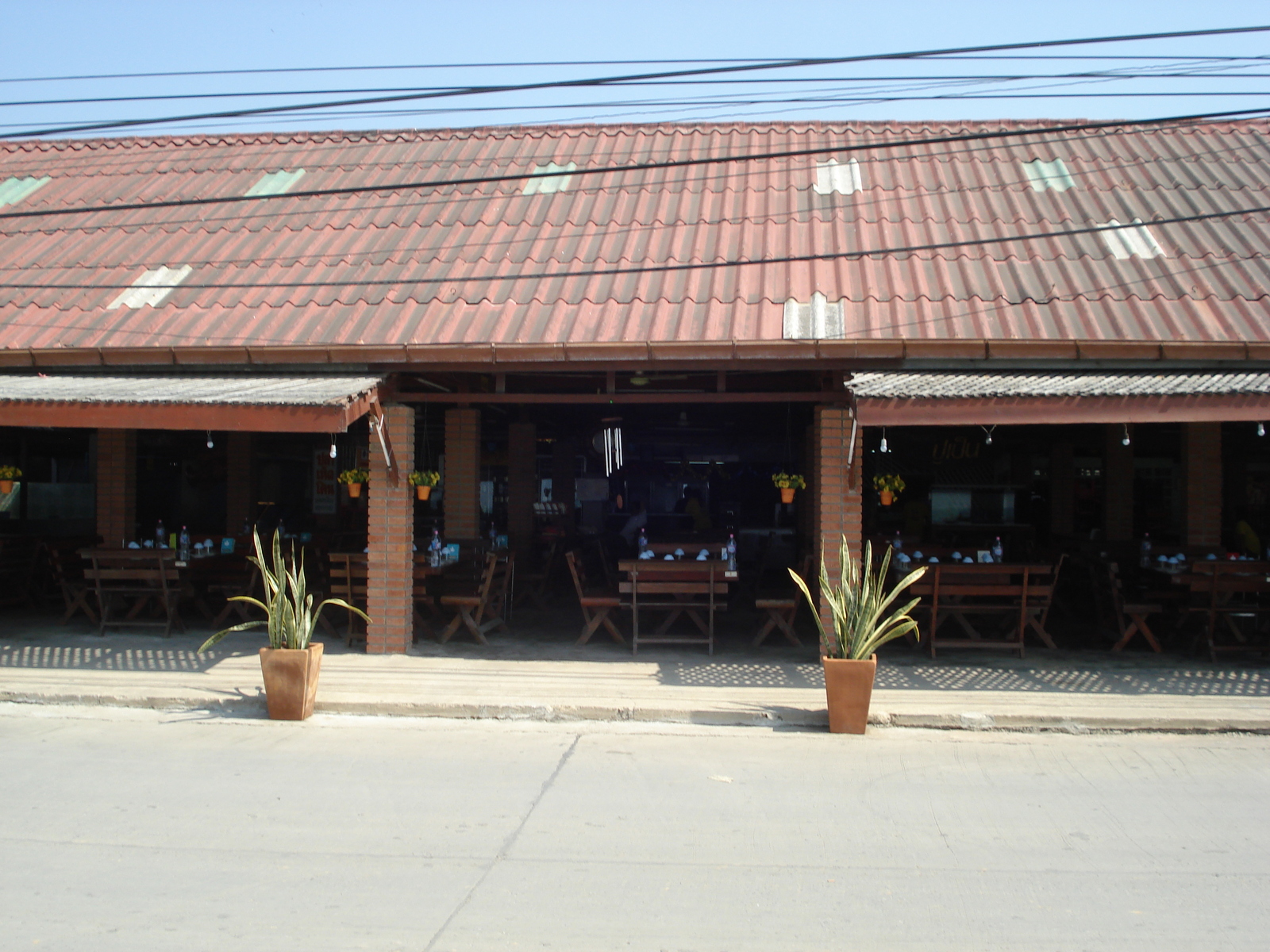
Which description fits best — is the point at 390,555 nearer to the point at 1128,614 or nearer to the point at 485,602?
the point at 485,602

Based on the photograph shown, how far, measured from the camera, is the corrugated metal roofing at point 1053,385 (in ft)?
24.1

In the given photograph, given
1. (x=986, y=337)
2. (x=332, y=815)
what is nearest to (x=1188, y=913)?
(x=332, y=815)

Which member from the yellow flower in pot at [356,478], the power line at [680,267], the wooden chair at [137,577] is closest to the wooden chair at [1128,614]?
the power line at [680,267]

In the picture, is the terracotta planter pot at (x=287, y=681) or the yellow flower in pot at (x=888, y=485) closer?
the terracotta planter pot at (x=287, y=681)

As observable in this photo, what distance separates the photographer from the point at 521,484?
14.2 metres

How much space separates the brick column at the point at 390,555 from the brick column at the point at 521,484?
15.5 feet

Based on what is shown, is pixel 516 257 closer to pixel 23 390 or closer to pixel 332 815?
pixel 23 390

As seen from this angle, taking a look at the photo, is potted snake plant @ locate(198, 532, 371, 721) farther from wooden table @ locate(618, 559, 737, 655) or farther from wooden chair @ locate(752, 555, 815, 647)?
wooden chair @ locate(752, 555, 815, 647)

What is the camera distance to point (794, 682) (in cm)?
798

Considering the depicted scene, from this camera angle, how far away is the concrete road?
3.59m

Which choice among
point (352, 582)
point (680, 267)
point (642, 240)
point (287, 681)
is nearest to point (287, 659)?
point (287, 681)

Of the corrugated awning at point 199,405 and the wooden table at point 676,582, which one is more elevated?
the corrugated awning at point 199,405

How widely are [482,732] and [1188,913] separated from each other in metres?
4.64

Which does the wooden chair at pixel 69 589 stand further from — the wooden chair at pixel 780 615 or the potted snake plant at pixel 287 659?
the wooden chair at pixel 780 615
